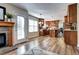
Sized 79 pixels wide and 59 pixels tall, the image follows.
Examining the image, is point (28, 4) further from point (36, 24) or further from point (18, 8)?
point (36, 24)

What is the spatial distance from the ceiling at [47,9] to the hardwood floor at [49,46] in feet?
2.28

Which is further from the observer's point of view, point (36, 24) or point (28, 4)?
point (36, 24)

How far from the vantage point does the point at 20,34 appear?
13.0 feet

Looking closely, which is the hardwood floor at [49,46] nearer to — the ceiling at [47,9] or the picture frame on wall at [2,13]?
the ceiling at [47,9]

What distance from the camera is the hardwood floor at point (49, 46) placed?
3631 millimetres

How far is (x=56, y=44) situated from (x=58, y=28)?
1.51ft

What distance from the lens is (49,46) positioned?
13.5 feet

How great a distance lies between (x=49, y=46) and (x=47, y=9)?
1.08m

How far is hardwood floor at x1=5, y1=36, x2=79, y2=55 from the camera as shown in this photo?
363cm

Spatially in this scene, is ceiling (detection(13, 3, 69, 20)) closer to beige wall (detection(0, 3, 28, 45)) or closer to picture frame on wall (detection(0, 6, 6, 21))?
beige wall (detection(0, 3, 28, 45))

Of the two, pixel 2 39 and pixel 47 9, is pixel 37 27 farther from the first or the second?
pixel 2 39
